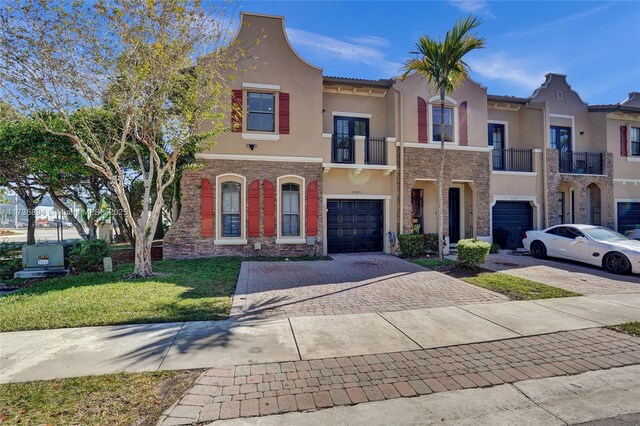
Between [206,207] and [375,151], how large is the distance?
7280 millimetres

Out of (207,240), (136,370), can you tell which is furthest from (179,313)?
(207,240)

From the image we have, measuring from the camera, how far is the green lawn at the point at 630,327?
532 centimetres

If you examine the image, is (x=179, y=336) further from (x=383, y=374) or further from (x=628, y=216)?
(x=628, y=216)

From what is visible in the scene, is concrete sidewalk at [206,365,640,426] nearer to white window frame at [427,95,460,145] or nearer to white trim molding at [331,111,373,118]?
white window frame at [427,95,460,145]

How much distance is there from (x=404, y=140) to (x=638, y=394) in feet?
37.9

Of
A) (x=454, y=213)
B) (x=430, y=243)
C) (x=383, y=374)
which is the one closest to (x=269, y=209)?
(x=430, y=243)

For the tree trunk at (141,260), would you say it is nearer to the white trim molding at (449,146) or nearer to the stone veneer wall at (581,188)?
the white trim molding at (449,146)

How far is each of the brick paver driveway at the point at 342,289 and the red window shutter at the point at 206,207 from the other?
2511 millimetres

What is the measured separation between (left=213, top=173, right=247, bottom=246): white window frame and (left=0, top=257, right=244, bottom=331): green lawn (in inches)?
116

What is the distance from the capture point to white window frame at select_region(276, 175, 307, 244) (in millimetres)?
13062

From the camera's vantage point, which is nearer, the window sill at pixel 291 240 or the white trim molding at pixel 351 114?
the window sill at pixel 291 240

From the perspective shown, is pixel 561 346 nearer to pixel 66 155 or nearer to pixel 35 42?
pixel 35 42

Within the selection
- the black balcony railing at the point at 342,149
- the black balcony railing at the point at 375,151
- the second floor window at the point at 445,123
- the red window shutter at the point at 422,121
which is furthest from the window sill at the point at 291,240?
the second floor window at the point at 445,123

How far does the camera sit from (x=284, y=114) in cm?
1303
